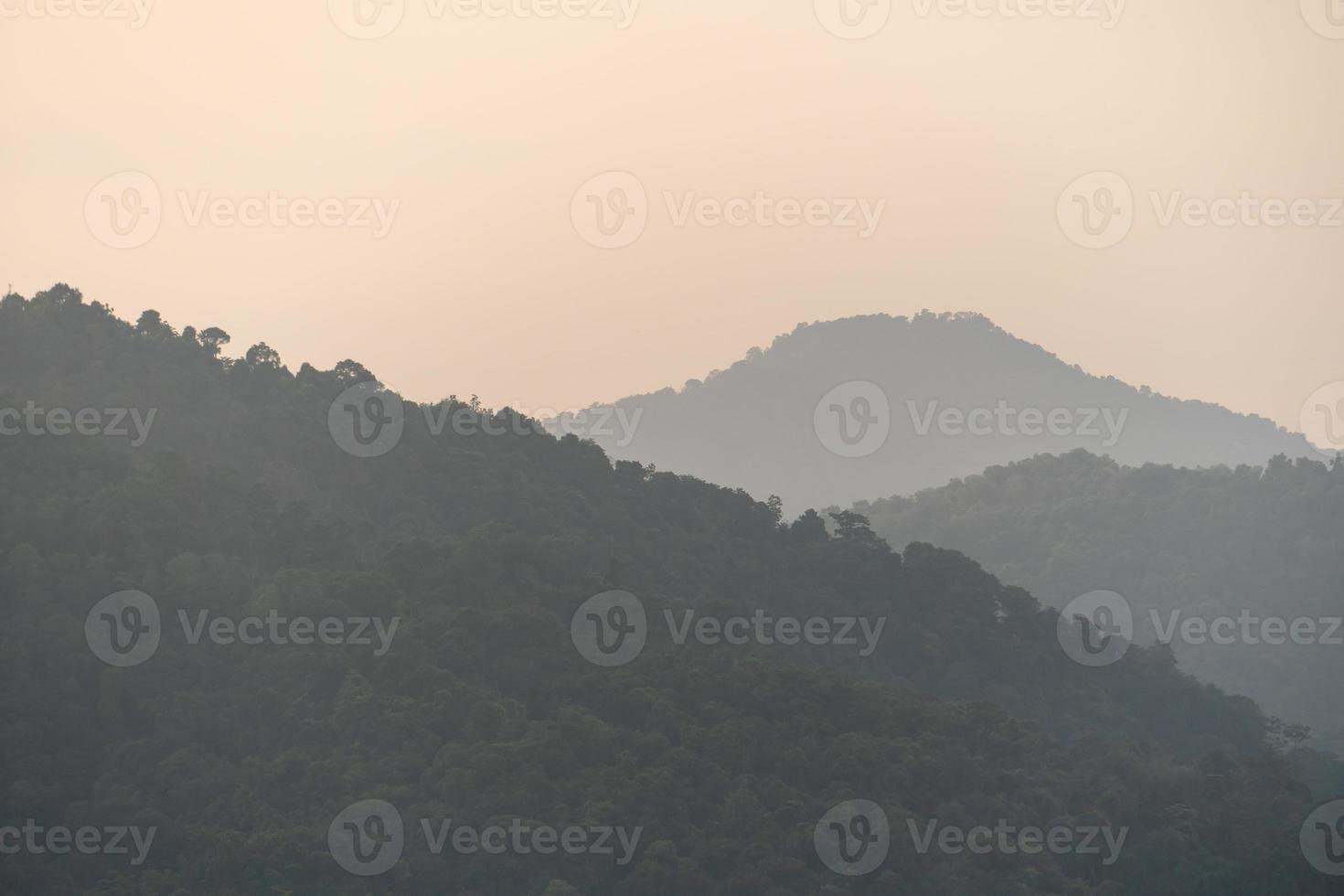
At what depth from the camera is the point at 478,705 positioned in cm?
3969

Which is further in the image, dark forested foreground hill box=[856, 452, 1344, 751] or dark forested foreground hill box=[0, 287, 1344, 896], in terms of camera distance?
dark forested foreground hill box=[856, 452, 1344, 751]

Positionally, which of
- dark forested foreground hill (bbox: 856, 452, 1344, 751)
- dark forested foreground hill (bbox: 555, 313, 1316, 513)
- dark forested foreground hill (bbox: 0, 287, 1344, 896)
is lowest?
dark forested foreground hill (bbox: 0, 287, 1344, 896)

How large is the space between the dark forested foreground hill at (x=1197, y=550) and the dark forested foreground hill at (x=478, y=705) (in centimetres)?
1608

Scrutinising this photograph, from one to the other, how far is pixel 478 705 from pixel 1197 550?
168ft

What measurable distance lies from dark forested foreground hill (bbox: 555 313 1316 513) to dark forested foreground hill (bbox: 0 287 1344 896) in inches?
3232

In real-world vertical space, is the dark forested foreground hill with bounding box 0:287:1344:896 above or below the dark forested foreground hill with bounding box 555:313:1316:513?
below

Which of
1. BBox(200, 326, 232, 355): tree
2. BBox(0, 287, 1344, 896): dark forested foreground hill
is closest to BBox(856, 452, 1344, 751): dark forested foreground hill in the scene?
BBox(0, 287, 1344, 896): dark forested foreground hill

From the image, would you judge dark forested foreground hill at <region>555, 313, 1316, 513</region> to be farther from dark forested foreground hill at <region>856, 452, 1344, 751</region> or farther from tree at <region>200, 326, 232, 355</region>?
tree at <region>200, 326, 232, 355</region>

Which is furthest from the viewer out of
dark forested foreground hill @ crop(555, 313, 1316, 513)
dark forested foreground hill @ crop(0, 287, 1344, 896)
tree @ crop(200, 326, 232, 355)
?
dark forested foreground hill @ crop(555, 313, 1316, 513)

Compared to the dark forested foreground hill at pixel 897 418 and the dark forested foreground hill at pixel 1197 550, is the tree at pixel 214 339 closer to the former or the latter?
the dark forested foreground hill at pixel 1197 550

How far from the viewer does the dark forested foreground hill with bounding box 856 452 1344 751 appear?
72188 millimetres

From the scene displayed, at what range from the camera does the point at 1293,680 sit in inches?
2763

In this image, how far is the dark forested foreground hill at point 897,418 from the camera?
150500 millimetres

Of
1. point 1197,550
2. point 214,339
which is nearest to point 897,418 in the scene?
point 1197,550
